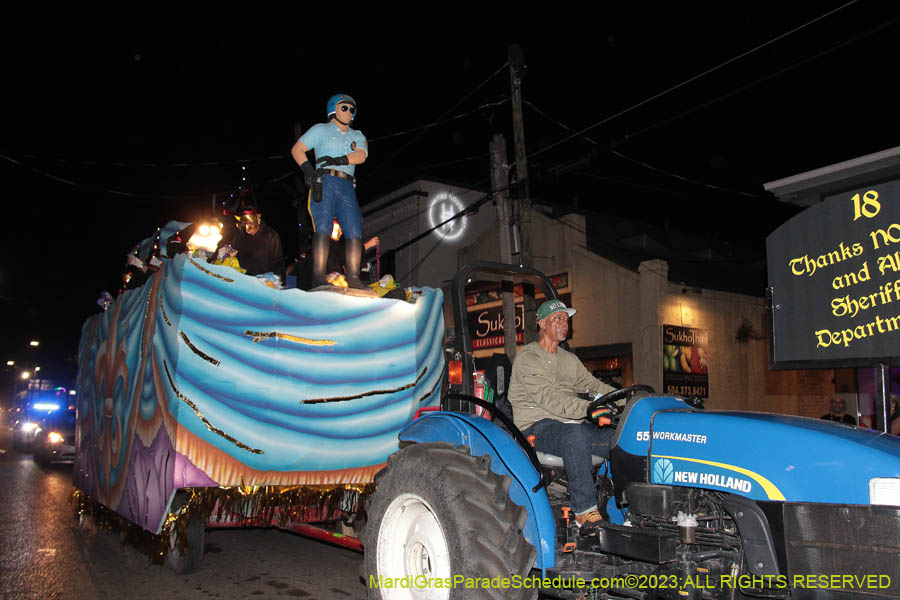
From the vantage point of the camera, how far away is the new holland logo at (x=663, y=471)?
11.3 feet

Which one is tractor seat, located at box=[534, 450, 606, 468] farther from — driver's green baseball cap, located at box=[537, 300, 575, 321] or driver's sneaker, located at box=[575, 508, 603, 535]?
driver's green baseball cap, located at box=[537, 300, 575, 321]

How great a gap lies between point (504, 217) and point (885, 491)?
1113cm

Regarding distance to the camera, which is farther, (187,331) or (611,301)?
(611,301)

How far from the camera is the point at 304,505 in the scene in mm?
5750

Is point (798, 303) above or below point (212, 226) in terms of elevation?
below

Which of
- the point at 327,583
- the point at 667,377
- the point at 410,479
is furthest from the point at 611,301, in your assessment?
the point at 410,479

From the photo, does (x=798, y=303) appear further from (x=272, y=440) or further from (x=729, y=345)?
(x=729, y=345)

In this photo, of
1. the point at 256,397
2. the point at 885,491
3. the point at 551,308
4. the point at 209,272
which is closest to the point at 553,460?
the point at 551,308

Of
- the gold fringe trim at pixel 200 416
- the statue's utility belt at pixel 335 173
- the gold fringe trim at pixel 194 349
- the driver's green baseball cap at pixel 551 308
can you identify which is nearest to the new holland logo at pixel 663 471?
the driver's green baseball cap at pixel 551 308

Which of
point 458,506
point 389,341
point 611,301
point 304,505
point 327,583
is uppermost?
point 611,301

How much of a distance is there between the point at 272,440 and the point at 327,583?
1410mm

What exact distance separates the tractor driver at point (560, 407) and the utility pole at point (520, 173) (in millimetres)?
7885

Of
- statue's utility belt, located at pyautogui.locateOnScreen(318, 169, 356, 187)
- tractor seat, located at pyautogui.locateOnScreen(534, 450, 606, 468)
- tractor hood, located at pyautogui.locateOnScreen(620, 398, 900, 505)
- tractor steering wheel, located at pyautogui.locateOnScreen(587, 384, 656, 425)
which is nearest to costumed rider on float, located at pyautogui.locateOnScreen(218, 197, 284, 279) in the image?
statue's utility belt, located at pyautogui.locateOnScreen(318, 169, 356, 187)

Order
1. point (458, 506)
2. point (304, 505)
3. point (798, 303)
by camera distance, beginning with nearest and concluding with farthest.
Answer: point (458, 506), point (798, 303), point (304, 505)
